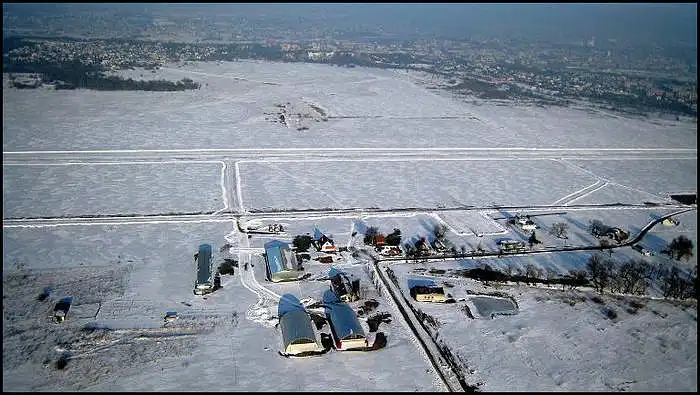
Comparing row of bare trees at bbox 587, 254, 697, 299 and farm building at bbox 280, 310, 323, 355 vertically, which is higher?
row of bare trees at bbox 587, 254, 697, 299

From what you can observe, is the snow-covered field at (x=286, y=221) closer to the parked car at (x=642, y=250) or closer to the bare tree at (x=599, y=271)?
the parked car at (x=642, y=250)

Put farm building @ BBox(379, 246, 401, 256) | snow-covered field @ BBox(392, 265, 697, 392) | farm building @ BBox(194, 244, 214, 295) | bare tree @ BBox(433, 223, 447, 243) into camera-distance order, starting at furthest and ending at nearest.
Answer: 1. bare tree @ BBox(433, 223, 447, 243)
2. farm building @ BBox(379, 246, 401, 256)
3. farm building @ BBox(194, 244, 214, 295)
4. snow-covered field @ BBox(392, 265, 697, 392)

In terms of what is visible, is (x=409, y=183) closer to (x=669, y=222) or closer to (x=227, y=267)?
(x=669, y=222)

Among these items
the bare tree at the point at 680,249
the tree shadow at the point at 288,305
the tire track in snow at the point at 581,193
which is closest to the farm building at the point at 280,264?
the tree shadow at the point at 288,305

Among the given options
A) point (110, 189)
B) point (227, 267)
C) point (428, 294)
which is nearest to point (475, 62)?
point (110, 189)

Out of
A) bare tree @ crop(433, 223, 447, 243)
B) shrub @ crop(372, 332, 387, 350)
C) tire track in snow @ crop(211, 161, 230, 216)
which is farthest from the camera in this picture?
tire track in snow @ crop(211, 161, 230, 216)

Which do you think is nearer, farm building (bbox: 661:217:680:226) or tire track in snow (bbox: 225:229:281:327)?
tire track in snow (bbox: 225:229:281:327)

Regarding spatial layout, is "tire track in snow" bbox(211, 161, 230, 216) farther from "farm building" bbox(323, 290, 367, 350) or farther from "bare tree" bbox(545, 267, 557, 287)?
"bare tree" bbox(545, 267, 557, 287)

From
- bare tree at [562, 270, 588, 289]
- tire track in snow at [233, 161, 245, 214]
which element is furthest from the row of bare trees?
tire track in snow at [233, 161, 245, 214]
